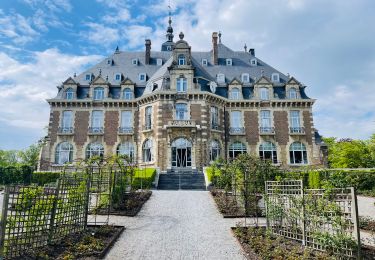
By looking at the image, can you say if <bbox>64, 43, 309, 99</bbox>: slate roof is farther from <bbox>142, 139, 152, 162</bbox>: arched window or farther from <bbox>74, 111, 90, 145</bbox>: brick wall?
<bbox>142, 139, 152, 162</bbox>: arched window

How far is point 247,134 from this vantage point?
2914 cm

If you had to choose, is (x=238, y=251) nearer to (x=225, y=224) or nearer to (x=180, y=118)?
(x=225, y=224)

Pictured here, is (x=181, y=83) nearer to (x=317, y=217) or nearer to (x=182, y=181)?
(x=182, y=181)

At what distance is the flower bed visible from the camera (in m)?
6.64

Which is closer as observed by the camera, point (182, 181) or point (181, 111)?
point (182, 181)

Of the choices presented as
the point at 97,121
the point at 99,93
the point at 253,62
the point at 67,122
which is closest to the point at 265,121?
the point at 253,62

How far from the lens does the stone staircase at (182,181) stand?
68.5 ft

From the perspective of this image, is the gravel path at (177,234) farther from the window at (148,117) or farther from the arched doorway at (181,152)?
the window at (148,117)

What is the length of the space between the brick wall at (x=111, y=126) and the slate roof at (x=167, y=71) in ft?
6.52

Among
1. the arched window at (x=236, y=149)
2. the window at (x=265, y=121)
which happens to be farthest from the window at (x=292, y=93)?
the arched window at (x=236, y=149)

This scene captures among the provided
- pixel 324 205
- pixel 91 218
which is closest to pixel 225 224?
pixel 324 205

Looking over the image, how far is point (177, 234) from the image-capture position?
901 cm

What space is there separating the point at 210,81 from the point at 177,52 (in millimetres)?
4196

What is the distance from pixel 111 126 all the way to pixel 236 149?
41.1 feet
